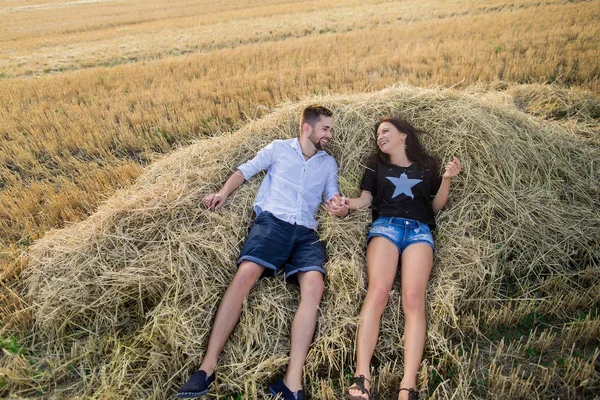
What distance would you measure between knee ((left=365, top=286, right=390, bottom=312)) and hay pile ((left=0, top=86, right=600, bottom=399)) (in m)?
0.13

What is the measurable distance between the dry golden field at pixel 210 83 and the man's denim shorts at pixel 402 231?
4.15ft

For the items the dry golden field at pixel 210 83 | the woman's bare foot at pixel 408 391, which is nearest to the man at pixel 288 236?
the woman's bare foot at pixel 408 391

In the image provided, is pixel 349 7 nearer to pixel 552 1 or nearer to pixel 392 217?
pixel 552 1

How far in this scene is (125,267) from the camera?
2.96 m

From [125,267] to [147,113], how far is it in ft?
14.4

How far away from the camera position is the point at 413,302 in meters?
2.65

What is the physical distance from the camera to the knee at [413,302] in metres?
2.63

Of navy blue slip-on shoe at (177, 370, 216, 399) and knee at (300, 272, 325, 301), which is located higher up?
knee at (300, 272, 325, 301)

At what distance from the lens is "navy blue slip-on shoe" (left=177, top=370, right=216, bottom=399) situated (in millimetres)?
2271

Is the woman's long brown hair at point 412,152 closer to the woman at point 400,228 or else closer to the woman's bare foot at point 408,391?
the woman at point 400,228

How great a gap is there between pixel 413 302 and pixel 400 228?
2.36ft

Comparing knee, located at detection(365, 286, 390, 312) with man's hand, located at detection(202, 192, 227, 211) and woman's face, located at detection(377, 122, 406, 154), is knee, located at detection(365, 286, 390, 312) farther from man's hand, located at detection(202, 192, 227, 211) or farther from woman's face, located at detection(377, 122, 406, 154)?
man's hand, located at detection(202, 192, 227, 211)

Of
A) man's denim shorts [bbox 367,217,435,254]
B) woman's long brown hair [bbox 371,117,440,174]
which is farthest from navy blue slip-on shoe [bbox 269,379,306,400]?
woman's long brown hair [bbox 371,117,440,174]

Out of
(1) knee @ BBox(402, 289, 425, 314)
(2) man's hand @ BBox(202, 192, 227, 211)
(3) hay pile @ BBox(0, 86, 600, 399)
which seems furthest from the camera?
(2) man's hand @ BBox(202, 192, 227, 211)
